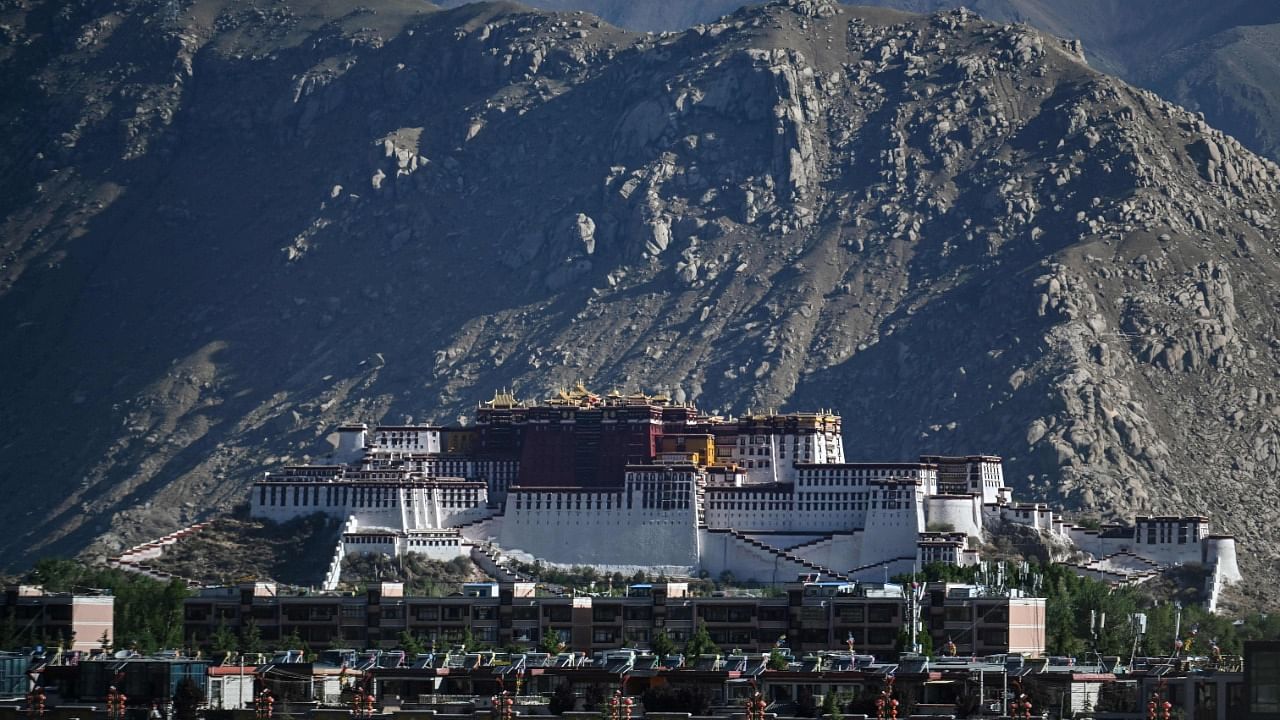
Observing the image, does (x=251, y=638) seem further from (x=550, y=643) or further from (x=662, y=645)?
(x=662, y=645)

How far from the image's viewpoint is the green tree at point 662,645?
154125 mm

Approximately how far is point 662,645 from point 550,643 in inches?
236

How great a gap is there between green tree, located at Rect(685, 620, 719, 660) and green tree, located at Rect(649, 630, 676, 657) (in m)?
0.80

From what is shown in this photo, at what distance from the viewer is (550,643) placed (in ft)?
529

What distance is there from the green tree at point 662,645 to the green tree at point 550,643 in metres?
4.50

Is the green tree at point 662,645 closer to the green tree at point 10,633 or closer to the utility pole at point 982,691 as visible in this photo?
the utility pole at point 982,691

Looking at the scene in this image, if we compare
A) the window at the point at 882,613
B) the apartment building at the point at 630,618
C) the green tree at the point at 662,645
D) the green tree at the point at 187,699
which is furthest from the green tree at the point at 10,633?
the window at the point at 882,613

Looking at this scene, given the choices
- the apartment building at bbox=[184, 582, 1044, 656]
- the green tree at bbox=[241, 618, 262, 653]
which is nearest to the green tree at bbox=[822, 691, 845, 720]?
the apartment building at bbox=[184, 582, 1044, 656]

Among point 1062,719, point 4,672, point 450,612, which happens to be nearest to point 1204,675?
point 1062,719

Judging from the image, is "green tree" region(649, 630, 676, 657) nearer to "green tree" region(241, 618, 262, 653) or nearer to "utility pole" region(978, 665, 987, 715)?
"green tree" region(241, 618, 262, 653)

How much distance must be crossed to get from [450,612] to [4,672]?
141 ft

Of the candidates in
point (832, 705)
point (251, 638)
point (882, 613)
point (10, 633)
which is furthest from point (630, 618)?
point (832, 705)

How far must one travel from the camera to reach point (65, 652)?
148 meters

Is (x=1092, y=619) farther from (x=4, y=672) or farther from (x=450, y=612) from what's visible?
(x=4, y=672)
